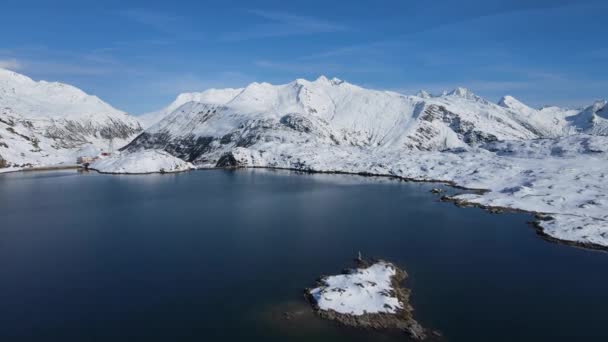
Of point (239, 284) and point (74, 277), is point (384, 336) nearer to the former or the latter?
point (239, 284)

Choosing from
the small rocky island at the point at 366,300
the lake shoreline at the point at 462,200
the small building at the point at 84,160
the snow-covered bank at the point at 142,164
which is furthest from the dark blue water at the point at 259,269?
the small building at the point at 84,160

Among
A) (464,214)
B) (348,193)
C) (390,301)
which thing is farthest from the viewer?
(348,193)

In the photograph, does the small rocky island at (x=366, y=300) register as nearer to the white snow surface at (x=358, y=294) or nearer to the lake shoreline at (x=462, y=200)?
the white snow surface at (x=358, y=294)

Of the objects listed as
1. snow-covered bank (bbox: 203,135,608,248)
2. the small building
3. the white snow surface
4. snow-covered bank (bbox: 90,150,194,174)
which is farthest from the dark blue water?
→ the small building

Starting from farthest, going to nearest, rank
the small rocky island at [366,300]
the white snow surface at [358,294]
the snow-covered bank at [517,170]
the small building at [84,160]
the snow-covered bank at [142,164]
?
the small building at [84,160] → the snow-covered bank at [142,164] → the snow-covered bank at [517,170] → the white snow surface at [358,294] → the small rocky island at [366,300]

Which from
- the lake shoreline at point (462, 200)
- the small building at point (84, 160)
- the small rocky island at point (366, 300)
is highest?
the small building at point (84, 160)

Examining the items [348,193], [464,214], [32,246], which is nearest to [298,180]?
[348,193]
